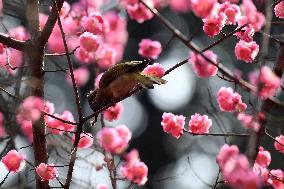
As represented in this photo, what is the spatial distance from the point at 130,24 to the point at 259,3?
9950 mm

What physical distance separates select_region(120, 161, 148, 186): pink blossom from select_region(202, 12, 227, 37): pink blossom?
1047mm

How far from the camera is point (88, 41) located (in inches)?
154

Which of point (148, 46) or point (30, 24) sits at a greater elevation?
point (30, 24)

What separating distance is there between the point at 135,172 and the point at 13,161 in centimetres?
88

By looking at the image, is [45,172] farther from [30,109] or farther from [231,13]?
[231,13]

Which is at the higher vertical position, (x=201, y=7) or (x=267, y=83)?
(x=201, y=7)

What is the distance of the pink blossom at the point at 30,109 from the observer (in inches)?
A: 130

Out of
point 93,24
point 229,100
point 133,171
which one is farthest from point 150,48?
point 133,171

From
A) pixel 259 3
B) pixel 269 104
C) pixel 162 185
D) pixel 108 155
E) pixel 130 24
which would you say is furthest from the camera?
pixel 130 24

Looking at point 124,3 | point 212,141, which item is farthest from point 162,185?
point 124,3

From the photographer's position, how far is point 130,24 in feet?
43.8

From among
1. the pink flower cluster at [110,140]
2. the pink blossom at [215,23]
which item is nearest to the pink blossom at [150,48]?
the pink blossom at [215,23]

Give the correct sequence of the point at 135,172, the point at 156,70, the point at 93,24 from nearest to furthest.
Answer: the point at 156,70, the point at 135,172, the point at 93,24

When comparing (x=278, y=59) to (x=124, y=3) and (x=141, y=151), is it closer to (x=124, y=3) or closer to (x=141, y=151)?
(x=124, y=3)
